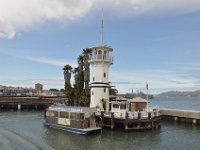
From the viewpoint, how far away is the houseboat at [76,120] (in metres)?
39.8

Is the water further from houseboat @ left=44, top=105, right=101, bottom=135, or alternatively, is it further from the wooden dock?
the wooden dock

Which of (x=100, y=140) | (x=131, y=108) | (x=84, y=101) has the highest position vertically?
(x=84, y=101)

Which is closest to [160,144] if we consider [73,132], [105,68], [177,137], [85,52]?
[177,137]

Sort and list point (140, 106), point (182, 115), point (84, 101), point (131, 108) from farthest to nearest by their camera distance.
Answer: point (84, 101) < point (182, 115) < point (140, 106) < point (131, 108)

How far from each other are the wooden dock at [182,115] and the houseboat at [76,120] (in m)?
19.1

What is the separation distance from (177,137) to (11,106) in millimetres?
56689

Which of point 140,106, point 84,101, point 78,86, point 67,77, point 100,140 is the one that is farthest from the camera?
point 67,77

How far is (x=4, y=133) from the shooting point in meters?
40.0

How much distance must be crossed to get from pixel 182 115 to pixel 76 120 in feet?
74.3

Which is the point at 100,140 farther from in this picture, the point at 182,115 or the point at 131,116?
the point at 182,115

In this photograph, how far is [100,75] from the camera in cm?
5069

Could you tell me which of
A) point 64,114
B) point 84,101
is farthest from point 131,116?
point 84,101

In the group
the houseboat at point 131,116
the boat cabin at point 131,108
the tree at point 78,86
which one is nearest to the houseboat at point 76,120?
the houseboat at point 131,116

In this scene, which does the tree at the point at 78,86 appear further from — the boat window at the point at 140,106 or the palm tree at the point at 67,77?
the boat window at the point at 140,106
